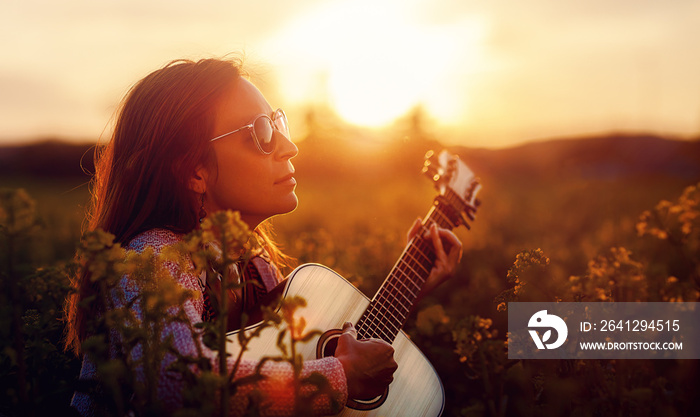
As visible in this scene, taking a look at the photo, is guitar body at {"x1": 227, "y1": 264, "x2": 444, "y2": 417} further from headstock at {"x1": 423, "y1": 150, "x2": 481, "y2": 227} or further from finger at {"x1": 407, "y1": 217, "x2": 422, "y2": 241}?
headstock at {"x1": 423, "y1": 150, "x2": 481, "y2": 227}

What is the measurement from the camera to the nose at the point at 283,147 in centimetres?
235

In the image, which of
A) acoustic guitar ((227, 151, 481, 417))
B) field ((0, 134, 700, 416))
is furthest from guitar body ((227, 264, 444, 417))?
field ((0, 134, 700, 416))

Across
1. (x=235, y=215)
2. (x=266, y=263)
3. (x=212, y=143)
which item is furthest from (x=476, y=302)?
(x=235, y=215)

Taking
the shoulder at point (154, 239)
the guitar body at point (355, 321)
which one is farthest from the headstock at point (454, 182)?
the shoulder at point (154, 239)

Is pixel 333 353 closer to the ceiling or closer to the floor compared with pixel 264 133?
closer to the floor

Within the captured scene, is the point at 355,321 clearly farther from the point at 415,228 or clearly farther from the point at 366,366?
the point at 415,228

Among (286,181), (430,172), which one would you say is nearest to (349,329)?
(286,181)

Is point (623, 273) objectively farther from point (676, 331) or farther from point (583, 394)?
point (583, 394)

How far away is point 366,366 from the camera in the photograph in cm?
167

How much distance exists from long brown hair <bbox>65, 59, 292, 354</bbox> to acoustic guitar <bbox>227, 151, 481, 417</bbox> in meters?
0.60

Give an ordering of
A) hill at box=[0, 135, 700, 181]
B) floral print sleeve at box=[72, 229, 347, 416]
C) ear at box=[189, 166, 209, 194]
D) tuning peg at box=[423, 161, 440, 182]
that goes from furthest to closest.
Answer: hill at box=[0, 135, 700, 181] < tuning peg at box=[423, 161, 440, 182] < ear at box=[189, 166, 209, 194] < floral print sleeve at box=[72, 229, 347, 416]

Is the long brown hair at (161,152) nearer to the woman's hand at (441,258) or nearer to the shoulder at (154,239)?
the shoulder at (154,239)

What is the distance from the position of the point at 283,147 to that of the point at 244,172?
0.22 meters

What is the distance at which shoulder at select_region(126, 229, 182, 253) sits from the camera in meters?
1.89
